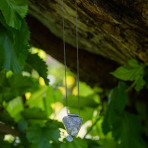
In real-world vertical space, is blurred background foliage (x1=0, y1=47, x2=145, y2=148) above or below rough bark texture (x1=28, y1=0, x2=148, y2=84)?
below

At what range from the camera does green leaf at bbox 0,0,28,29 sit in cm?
49

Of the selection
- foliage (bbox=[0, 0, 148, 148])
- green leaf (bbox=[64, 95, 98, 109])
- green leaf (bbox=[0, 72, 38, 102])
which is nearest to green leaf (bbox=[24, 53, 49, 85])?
foliage (bbox=[0, 0, 148, 148])

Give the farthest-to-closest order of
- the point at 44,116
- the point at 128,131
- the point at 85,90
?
the point at 85,90
the point at 128,131
the point at 44,116

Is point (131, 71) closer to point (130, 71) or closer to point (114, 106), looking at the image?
point (130, 71)

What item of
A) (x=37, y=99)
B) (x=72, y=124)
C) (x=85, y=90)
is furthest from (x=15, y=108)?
(x=72, y=124)

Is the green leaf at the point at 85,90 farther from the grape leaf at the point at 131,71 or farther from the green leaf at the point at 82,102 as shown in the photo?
the grape leaf at the point at 131,71

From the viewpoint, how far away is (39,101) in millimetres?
957

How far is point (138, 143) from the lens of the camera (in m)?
0.87

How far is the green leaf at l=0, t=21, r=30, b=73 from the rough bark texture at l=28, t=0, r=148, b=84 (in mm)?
131

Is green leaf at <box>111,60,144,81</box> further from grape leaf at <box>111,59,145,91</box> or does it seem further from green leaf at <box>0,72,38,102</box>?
green leaf at <box>0,72,38,102</box>

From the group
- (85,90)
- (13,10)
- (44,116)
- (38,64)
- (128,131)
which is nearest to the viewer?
(13,10)

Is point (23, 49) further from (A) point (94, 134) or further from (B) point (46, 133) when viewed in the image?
(A) point (94, 134)

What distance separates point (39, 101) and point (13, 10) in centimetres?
51

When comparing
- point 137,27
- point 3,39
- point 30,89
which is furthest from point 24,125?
point 137,27
